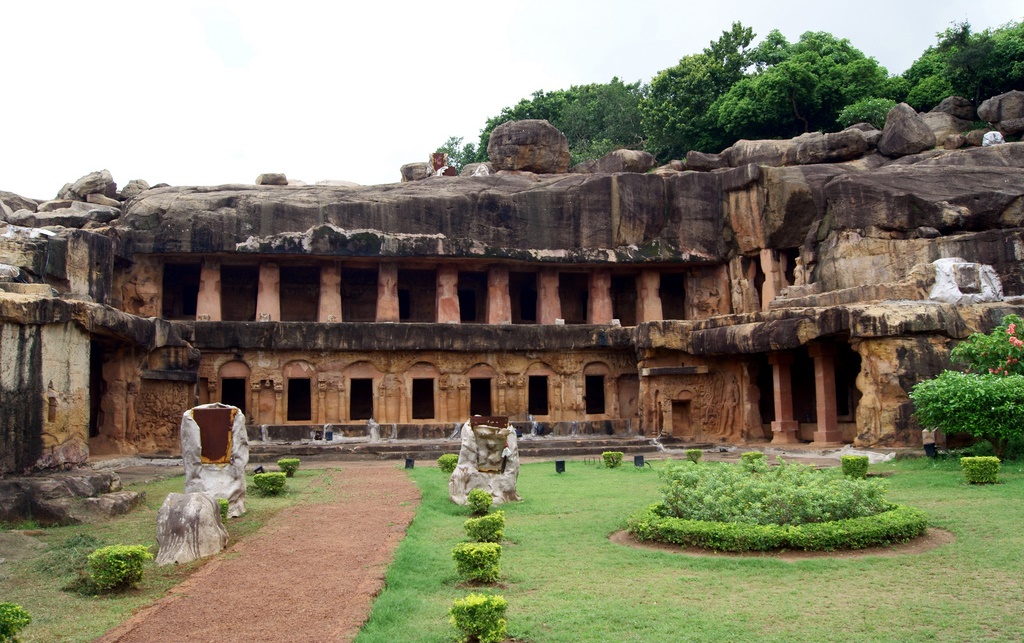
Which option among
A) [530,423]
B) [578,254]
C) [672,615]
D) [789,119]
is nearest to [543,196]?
[578,254]

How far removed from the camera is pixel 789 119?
131 feet

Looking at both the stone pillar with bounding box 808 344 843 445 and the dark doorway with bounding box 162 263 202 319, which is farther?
the dark doorway with bounding box 162 263 202 319

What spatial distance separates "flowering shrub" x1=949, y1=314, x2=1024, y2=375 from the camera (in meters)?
15.6

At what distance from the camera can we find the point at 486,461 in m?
13.2

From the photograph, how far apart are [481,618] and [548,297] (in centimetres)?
2435

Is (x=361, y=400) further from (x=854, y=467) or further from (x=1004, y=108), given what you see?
(x=1004, y=108)

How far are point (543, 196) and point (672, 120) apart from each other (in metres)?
15.9

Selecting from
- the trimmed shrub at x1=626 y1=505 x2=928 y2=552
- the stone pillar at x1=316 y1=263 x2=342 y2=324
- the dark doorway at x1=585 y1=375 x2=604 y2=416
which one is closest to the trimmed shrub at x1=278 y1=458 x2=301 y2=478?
the trimmed shrub at x1=626 y1=505 x2=928 y2=552

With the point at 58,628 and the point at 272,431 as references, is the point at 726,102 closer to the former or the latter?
the point at 272,431

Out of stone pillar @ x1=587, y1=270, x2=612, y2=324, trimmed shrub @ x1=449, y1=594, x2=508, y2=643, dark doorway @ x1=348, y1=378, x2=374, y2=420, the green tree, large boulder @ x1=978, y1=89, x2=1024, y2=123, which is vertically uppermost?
the green tree

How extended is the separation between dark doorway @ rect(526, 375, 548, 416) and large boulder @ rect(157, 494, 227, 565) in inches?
732

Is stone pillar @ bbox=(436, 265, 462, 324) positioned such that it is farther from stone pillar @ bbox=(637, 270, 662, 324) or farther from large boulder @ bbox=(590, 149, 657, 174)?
large boulder @ bbox=(590, 149, 657, 174)

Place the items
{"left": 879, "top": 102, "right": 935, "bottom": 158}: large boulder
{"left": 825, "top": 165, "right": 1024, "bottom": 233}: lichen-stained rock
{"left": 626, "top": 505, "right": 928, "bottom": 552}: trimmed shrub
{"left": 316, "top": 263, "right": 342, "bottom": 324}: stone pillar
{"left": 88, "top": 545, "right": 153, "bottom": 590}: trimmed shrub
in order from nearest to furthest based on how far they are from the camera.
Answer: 1. {"left": 88, "top": 545, "right": 153, "bottom": 590}: trimmed shrub
2. {"left": 626, "top": 505, "right": 928, "bottom": 552}: trimmed shrub
3. {"left": 825, "top": 165, "right": 1024, "bottom": 233}: lichen-stained rock
4. {"left": 316, "top": 263, "right": 342, "bottom": 324}: stone pillar
5. {"left": 879, "top": 102, "right": 935, "bottom": 158}: large boulder

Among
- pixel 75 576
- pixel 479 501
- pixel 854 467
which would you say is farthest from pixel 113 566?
pixel 854 467
